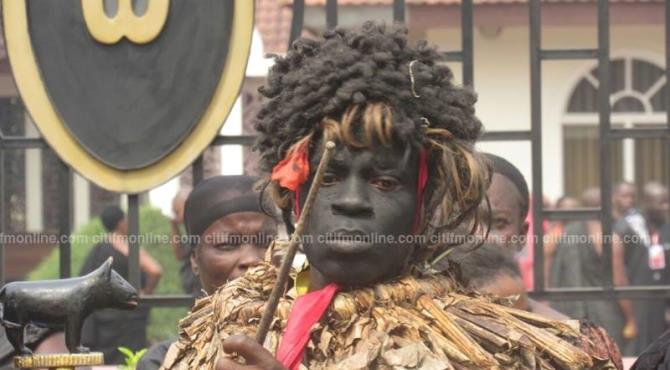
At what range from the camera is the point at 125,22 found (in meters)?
6.68

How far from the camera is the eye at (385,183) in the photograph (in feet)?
13.3

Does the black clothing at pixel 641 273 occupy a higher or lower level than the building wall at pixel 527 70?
lower

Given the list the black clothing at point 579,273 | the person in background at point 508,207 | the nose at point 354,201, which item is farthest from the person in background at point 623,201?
the nose at point 354,201

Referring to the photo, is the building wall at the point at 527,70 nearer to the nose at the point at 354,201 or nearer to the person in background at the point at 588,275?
the person in background at the point at 588,275

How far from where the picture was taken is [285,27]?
11.5 meters

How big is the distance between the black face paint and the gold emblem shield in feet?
8.77

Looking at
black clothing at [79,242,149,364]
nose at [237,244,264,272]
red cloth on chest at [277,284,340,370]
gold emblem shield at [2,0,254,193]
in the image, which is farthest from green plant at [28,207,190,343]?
red cloth on chest at [277,284,340,370]

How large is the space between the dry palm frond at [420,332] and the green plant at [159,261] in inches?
251

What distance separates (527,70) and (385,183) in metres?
9.50

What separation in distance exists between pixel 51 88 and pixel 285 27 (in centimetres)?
485

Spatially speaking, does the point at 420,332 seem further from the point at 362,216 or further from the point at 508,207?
the point at 508,207

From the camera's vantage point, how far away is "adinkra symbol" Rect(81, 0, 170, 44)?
263 inches

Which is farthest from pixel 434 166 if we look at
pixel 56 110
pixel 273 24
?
pixel 273 24

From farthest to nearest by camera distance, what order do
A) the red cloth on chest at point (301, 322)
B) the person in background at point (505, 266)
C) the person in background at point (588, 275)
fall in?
the person in background at point (588, 275) → the person in background at point (505, 266) → the red cloth on chest at point (301, 322)
